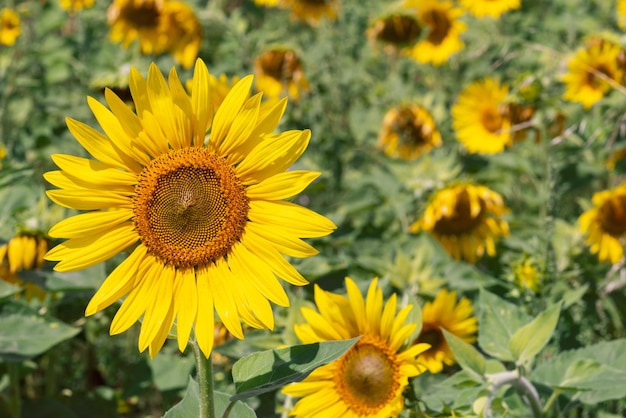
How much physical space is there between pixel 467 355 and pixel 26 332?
108 centimetres

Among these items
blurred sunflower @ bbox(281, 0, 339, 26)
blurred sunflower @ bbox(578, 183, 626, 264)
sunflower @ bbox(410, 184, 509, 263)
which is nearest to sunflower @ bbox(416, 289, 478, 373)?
sunflower @ bbox(410, 184, 509, 263)

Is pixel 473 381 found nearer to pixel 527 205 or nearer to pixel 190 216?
pixel 190 216

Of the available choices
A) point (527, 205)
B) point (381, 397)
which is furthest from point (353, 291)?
point (527, 205)

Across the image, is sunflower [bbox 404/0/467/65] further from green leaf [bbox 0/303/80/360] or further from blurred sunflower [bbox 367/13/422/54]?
green leaf [bbox 0/303/80/360]

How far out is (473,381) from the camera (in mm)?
1411

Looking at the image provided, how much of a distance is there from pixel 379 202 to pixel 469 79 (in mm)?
1327

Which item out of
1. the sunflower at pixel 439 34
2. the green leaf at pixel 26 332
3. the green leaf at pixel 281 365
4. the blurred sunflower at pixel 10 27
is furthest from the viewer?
the blurred sunflower at pixel 10 27

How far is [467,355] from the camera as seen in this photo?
1363 mm

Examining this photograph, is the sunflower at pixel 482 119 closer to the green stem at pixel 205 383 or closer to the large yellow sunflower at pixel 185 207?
the large yellow sunflower at pixel 185 207

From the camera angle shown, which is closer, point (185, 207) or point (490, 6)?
point (185, 207)

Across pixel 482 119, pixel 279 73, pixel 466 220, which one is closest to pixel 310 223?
pixel 466 220

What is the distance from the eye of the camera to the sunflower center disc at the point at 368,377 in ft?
4.66

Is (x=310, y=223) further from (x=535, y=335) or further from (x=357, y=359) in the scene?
(x=535, y=335)

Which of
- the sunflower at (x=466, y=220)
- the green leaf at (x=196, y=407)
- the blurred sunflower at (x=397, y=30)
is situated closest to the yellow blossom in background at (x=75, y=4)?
the blurred sunflower at (x=397, y=30)
